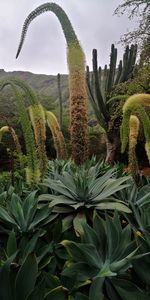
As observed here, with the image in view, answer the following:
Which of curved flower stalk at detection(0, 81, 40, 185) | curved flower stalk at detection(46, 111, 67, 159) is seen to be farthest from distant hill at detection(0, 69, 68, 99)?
curved flower stalk at detection(0, 81, 40, 185)

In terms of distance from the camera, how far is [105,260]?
1.85 m

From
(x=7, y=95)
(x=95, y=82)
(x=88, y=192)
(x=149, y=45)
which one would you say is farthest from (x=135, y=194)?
(x=7, y=95)

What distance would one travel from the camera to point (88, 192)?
2.72m

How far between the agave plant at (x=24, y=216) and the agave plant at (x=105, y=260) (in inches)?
16.0

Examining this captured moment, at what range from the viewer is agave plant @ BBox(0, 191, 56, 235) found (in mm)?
2270

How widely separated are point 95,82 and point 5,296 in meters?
13.7

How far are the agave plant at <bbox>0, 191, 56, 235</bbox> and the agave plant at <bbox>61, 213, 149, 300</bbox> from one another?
41cm

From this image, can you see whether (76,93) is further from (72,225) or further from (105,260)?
(105,260)

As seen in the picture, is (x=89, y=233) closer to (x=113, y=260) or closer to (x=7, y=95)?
(x=113, y=260)

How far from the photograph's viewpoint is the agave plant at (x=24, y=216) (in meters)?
2.27

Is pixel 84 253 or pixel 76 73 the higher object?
pixel 76 73

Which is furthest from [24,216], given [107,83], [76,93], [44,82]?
[44,82]

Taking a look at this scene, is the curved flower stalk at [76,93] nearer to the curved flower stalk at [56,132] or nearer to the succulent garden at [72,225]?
the succulent garden at [72,225]

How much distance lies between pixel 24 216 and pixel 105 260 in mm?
700
